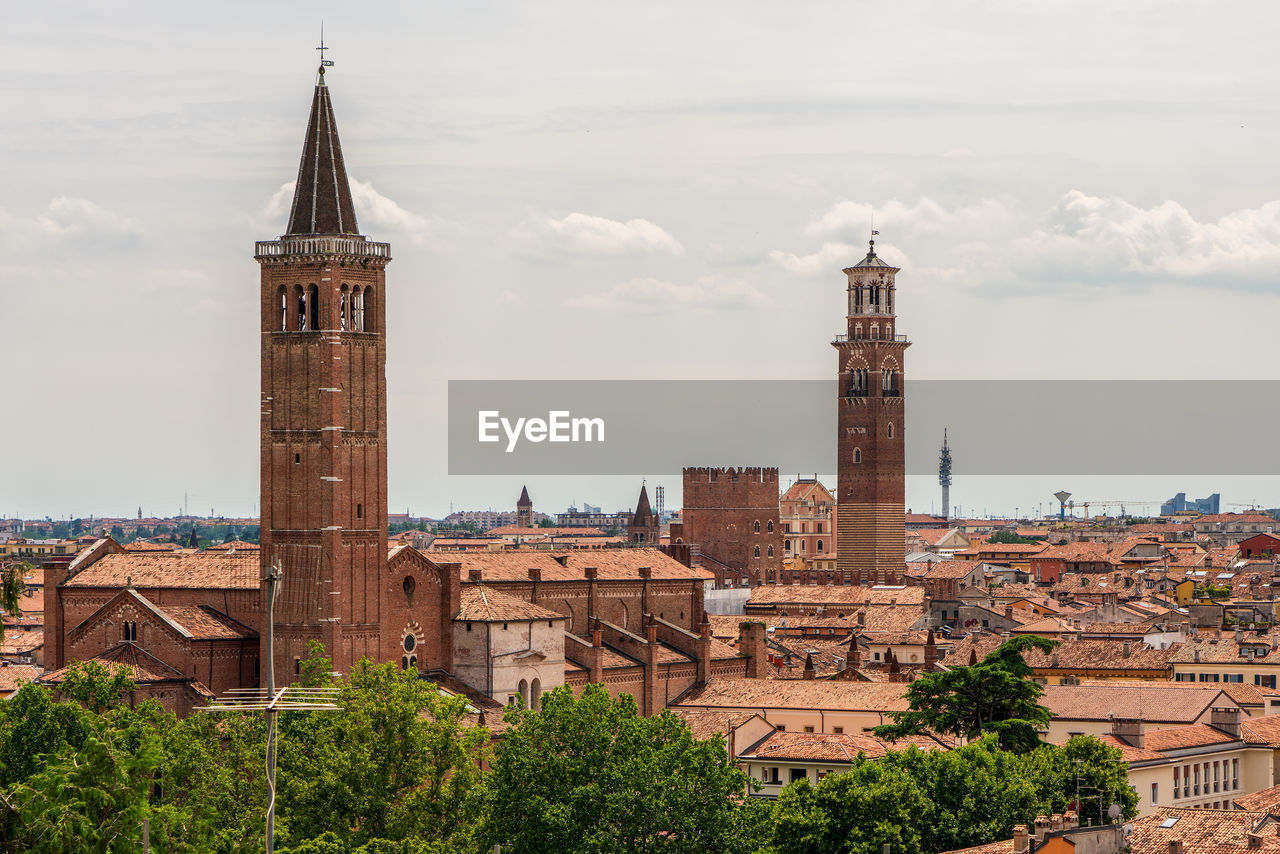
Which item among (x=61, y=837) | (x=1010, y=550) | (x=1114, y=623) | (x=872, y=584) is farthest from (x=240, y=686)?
(x=1010, y=550)

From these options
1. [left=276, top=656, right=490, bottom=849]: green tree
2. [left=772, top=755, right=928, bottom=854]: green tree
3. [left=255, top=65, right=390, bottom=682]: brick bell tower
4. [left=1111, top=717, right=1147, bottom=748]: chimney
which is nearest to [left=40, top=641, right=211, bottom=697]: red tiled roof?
[left=255, top=65, right=390, bottom=682]: brick bell tower

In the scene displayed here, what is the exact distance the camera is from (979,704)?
212 ft

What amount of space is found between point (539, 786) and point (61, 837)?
56.9ft

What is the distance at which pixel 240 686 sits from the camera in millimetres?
64812

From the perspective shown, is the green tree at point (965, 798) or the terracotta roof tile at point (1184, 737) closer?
the green tree at point (965, 798)

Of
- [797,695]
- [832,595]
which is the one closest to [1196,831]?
[797,695]

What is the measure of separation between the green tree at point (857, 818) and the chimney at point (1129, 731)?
598 inches

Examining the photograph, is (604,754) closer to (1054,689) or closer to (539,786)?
(539,786)

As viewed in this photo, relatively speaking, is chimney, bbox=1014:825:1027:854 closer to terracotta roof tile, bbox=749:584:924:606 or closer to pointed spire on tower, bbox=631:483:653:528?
terracotta roof tile, bbox=749:584:924:606

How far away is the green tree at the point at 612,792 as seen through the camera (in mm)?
49094

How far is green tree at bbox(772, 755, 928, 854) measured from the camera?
50344 mm

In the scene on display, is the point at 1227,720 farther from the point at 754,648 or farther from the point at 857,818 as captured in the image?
the point at 857,818

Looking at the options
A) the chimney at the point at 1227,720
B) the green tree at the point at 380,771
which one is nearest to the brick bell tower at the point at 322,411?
the green tree at the point at 380,771

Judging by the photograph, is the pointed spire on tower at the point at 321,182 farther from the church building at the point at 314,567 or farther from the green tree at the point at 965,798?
the green tree at the point at 965,798
